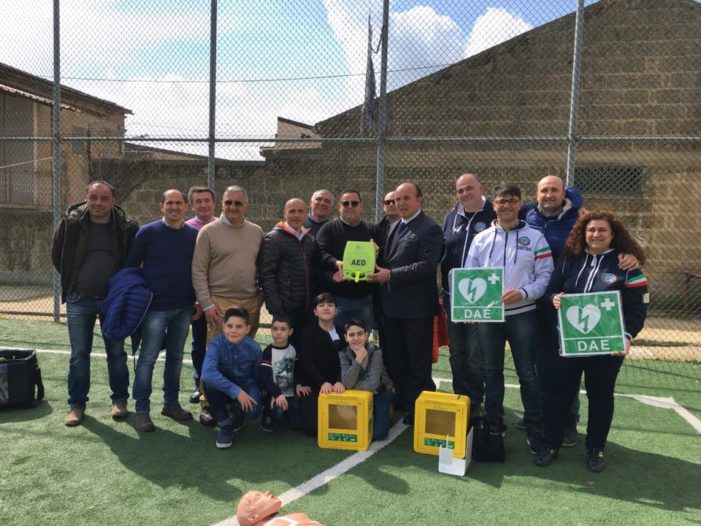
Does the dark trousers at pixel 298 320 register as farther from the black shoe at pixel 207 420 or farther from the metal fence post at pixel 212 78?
the metal fence post at pixel 212 78

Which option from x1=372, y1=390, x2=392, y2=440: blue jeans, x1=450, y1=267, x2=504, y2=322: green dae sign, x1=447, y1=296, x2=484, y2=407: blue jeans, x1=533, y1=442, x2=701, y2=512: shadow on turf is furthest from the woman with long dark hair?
x1=372, y1=390, x2=392, y2=440: blue jeans

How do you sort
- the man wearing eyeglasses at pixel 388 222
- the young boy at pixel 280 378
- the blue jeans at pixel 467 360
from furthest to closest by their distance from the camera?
1. the man wearing eyeglasses at pixel 388 222
2. the blue jeans at pixel 467 360
3. the young boy at pixel 280 378

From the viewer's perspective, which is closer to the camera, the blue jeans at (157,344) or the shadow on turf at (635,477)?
the shadow on turf at (635,477)

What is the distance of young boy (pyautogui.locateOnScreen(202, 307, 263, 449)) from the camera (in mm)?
4316

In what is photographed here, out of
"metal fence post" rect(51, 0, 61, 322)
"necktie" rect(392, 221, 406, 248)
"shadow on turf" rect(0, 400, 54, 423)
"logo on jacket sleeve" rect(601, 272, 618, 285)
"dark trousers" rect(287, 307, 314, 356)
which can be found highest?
"metal fence post" rect(51, 0, 61, 322)

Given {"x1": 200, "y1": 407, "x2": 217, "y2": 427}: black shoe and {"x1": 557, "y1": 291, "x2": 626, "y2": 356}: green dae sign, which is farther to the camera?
{"x1": 200, "y1": 407, "x2": 217, "y2": 427}: black shoe

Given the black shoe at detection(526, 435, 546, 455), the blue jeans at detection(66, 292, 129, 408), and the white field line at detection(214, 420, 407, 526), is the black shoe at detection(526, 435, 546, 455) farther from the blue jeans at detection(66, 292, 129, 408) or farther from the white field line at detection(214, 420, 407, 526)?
the blue jeans at detection(66, 292, 129, 408)

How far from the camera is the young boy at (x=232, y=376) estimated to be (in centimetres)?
432

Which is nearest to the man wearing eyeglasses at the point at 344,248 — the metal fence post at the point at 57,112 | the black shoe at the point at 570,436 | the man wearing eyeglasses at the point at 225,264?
the man wearing eyeglasses at the point at 225,264

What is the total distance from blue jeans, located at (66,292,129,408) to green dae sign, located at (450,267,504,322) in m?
2.64

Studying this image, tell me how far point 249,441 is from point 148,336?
1161 mm

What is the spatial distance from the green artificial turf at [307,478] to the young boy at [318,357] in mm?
245

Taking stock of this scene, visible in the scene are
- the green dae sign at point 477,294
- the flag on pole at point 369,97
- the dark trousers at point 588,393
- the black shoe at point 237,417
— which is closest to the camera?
the dark trousers at point 588,393

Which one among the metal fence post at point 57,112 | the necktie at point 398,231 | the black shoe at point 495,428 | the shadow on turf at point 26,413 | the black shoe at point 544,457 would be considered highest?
the metal fence post at point 57,112
